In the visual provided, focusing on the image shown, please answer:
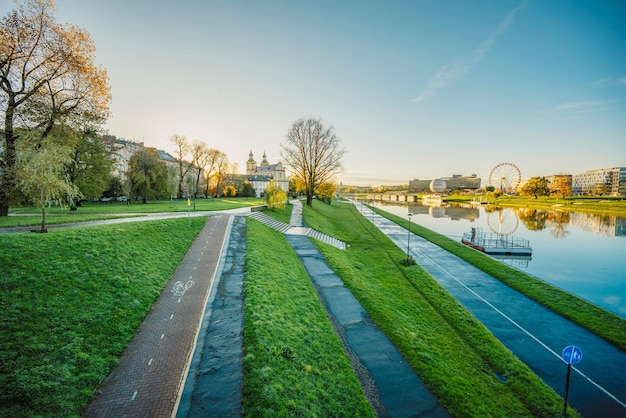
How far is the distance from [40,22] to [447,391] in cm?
2736

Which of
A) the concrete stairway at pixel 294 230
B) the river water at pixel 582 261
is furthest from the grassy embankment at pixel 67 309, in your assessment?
the river water at pixel 582 261

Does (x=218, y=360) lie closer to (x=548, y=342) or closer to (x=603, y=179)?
(x=548, y=342)

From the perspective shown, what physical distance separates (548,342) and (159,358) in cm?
A: 1594

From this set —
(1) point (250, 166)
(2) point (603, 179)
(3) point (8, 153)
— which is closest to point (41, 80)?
(3) point (8, 153)

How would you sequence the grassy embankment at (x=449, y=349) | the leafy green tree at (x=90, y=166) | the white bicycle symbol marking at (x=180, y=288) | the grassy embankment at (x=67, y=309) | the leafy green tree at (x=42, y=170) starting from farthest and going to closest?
the leafy green tree at (x=90, y=166) → the leafy green tree at (x=42, y=170) → the white bicycle symbol marking at (x=180, y=288) → the grassy embankment at (x=449, y=349) → the grassy embankment at (x=67, y=309)

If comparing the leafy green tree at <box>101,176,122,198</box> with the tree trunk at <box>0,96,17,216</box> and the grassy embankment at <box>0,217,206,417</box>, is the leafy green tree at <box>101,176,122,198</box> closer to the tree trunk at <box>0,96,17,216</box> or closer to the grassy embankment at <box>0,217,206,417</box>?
the tree trunk at <box>0,96,17,216</box>

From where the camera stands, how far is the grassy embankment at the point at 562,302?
1253 centimetres

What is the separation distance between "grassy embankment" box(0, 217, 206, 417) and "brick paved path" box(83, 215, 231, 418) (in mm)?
375

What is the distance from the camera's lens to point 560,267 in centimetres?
2345

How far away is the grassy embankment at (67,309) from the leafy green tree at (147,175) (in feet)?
103

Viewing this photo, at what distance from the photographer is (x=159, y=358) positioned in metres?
8.02

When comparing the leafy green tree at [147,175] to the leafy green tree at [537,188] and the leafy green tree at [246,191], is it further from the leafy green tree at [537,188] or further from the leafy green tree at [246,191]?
the leafy green tree at [537,188]

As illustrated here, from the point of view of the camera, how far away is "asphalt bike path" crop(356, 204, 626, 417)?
8750 mm

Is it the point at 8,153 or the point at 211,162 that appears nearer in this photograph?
the point at 8,153
